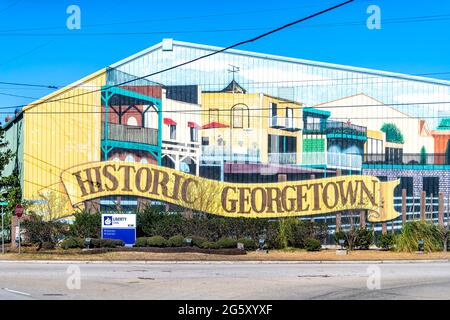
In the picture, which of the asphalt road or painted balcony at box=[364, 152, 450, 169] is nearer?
the asphalt road

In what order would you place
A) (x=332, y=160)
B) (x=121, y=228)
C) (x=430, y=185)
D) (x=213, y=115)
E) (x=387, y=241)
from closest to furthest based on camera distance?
(x=121, y=228), (x=387, y=241), (x=430, y=185), (x=332, y=160), (x=213, y=115)

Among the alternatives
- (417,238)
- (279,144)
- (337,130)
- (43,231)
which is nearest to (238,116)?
(279,144)

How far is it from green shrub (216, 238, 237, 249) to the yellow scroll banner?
6.00 meters

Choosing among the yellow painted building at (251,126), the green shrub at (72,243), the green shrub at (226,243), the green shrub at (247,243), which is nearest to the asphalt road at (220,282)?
the green shrub at (226,243)

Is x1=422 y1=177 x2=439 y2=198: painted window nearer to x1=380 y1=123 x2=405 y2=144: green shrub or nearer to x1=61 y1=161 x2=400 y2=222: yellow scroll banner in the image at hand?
x1=61 y1=161 x2=400 y2=222: yellow scroll banner

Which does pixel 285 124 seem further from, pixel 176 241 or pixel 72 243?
pixel 72 243

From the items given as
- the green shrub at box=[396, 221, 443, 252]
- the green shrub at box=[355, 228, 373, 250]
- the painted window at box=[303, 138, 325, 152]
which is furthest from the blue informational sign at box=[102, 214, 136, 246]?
the green shrub at box=[396, 221, 443, 252]

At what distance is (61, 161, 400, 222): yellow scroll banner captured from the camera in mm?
40406

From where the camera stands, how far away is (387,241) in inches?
1459

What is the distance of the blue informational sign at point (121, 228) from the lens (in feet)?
119

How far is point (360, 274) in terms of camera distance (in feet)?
76.5

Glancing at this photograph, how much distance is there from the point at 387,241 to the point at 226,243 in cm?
848

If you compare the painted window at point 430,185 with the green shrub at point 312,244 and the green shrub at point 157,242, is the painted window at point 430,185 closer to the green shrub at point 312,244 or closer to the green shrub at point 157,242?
the green shrub at point 312,244
